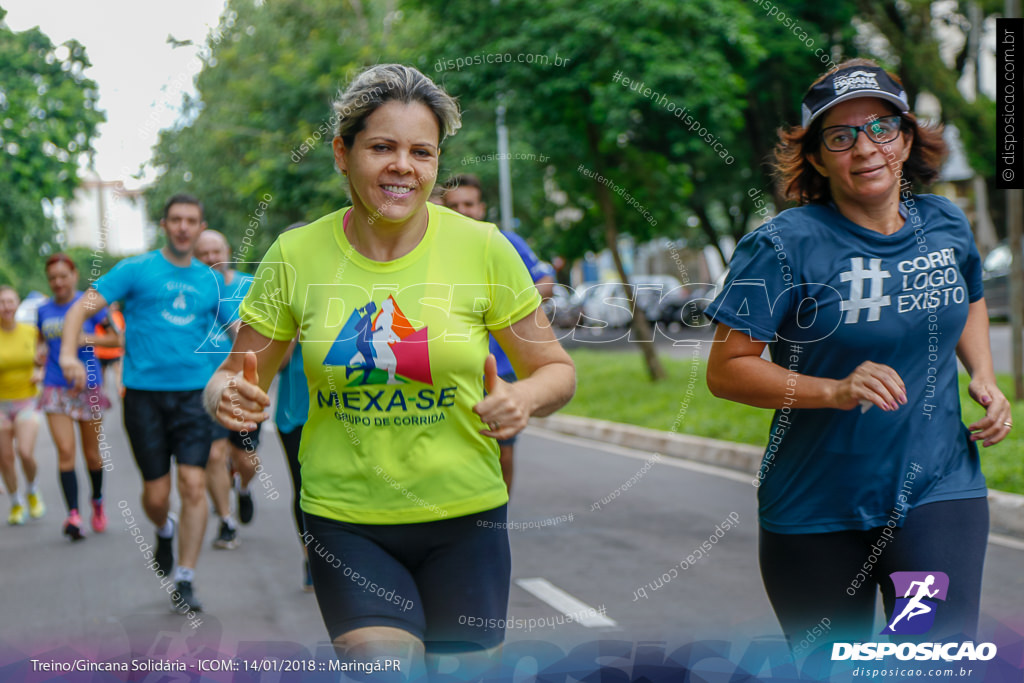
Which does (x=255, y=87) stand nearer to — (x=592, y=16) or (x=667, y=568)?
(x=592, y=16)

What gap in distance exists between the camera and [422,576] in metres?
2.47

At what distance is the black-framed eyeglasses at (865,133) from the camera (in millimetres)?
2699

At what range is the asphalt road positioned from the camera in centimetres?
471

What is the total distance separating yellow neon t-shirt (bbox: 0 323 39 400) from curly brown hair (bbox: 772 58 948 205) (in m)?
7.04

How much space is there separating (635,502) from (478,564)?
529cm

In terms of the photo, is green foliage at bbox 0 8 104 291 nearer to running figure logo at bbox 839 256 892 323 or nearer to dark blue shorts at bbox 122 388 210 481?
dark blue shorts at bbox 122 388 210 481

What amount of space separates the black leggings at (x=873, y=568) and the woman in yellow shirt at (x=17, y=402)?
22.4 feet

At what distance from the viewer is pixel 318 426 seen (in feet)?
8.15

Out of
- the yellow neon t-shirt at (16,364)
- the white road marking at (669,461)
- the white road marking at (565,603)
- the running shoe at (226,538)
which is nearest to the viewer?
the white road marking at (565,603)

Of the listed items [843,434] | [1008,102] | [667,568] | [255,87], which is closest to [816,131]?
[843,434]

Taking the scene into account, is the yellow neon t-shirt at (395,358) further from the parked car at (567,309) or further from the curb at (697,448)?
the curb at (697,448)

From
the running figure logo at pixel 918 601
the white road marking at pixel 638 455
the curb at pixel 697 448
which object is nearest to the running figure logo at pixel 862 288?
the running figure logo at pixel 918 601

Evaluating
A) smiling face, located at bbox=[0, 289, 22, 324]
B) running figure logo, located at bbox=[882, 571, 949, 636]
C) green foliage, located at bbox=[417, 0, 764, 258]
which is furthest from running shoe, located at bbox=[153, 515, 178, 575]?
green foliage, located at bbox=[417, 0, 764, 258]

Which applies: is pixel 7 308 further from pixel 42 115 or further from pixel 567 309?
pixel 567 309
